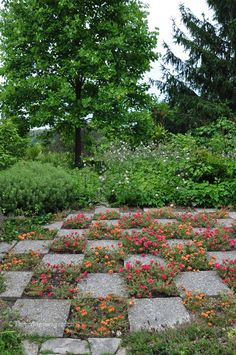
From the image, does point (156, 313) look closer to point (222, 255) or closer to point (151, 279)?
point (151, 279)

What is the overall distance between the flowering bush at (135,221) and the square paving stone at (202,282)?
1.68 metres

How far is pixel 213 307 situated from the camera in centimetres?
325

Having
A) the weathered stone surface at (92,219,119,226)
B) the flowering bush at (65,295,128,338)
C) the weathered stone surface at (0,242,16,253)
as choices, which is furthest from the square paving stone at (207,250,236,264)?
the weathered stone surface at (0,242,16,253)

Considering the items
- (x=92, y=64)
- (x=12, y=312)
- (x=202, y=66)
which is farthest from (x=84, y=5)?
(x=12, y=312)

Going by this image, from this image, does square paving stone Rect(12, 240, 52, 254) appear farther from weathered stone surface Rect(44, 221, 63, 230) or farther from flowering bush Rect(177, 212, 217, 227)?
flowering bush Rect(177, 212, 217, 227)

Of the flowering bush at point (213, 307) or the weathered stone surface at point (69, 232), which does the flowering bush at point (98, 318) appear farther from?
the weathered stone surface at point (69, 232)

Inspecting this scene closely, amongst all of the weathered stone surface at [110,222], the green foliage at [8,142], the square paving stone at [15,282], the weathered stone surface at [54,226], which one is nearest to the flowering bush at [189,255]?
the weathered stone surface at [110,222]

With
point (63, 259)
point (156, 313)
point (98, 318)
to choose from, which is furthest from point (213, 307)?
point (63, 259)

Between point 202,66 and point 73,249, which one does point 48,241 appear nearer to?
point 73,249

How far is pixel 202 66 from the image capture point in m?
17.8

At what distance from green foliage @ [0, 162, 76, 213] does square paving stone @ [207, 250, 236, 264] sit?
2.98m

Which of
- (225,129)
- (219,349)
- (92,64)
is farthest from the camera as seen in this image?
(225,129)

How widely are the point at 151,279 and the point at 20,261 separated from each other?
1526 mm

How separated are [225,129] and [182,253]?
8.96m
